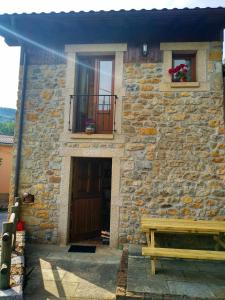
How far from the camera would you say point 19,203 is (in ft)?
19.5

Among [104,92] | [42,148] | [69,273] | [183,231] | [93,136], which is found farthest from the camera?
[104,92]

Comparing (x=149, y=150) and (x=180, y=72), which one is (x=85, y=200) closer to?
(x=149, y=150)

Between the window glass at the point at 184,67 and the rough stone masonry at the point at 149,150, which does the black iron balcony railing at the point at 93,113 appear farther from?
the window glass at the point at 184,67

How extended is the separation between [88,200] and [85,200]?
0.39ft

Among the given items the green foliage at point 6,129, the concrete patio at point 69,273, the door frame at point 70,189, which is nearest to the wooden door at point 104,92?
the door frame at point 70,189

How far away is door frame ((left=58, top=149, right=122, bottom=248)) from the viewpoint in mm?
5676

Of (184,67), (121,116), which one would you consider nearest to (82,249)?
(121,116)

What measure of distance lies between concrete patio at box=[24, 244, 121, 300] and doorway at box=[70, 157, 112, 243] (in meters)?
0.80

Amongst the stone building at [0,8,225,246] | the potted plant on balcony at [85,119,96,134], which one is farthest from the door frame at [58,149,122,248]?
the potted plant on balcony at [85,119,96,134]

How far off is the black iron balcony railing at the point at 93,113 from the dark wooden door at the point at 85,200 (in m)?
0.91

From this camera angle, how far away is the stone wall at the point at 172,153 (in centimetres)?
558

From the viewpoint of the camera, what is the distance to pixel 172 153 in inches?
225

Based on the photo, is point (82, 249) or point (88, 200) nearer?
point (82, 249)

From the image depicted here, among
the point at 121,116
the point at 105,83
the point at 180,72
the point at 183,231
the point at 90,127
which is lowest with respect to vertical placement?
the point at 183,231
